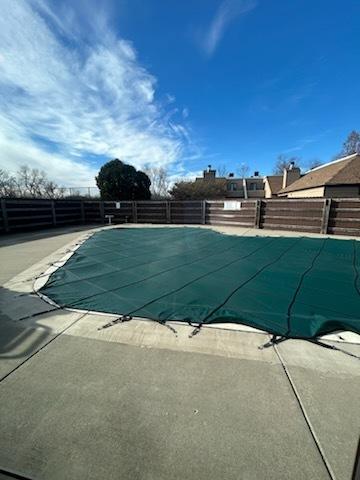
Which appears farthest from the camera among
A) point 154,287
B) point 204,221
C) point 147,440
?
point 204,221

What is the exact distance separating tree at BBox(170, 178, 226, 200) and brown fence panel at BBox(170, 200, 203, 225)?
1211 cm

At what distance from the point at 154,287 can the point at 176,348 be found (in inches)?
61.1

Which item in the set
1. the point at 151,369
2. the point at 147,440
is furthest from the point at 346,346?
the point at 147,440

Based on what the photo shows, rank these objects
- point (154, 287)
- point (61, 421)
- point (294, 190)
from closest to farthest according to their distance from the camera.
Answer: point (61, 421)
point (154, 287)
point (294, 190)

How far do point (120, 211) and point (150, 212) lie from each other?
192cm

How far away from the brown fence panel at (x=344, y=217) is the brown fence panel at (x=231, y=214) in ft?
10.9

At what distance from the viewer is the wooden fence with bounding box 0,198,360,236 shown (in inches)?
366

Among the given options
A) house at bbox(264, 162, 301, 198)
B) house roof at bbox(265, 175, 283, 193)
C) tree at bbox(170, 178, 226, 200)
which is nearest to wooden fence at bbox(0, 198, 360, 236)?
tree at bbox(170, 178, 226, 200)

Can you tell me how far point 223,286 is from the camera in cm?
367

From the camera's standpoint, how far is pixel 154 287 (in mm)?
3629

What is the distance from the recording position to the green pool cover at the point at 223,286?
107 inches

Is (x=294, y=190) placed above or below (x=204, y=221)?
above

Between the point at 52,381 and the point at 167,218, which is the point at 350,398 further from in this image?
the point at 167,218

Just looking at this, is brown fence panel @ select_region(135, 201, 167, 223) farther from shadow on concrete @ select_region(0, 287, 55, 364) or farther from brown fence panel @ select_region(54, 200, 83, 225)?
shadow on concrete @ select_region(0, 287, 55, 364)
